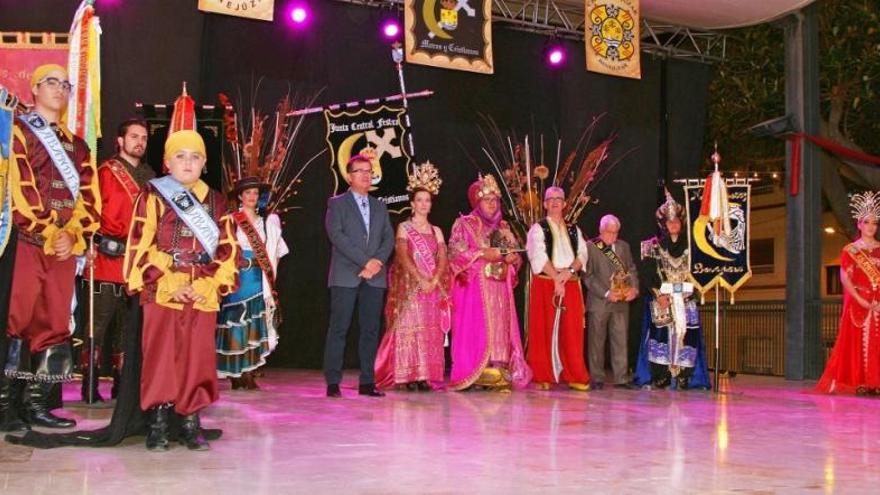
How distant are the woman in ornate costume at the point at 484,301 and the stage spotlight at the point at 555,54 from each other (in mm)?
3079

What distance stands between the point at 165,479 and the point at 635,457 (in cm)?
170

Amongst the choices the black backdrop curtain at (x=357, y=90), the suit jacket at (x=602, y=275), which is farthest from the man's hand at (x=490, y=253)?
the black backdrop curtain at (x=357, y=90)

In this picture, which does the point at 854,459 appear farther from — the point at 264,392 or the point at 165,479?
the point at 264,392

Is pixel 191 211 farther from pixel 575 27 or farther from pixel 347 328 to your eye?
pixel 575 27

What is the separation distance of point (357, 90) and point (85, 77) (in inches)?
173

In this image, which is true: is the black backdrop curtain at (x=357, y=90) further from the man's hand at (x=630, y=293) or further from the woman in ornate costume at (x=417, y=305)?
the man's hand at (x=630, y=293)

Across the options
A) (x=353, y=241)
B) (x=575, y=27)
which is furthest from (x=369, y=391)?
(x=575, y=27)

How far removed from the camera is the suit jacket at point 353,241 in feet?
21.5

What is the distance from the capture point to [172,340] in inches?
157

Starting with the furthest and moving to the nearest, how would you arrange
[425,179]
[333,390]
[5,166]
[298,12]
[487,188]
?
[298,12] → [487,188] → [425,179] → [333,390] → [5,166]

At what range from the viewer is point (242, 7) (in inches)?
298

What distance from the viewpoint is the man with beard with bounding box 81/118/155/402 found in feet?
17.4

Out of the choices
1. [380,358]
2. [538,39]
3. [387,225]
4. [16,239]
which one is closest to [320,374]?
[380,358]

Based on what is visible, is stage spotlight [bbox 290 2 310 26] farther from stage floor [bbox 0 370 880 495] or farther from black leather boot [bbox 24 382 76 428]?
black leather boot [bbox 24 382 76 428]
